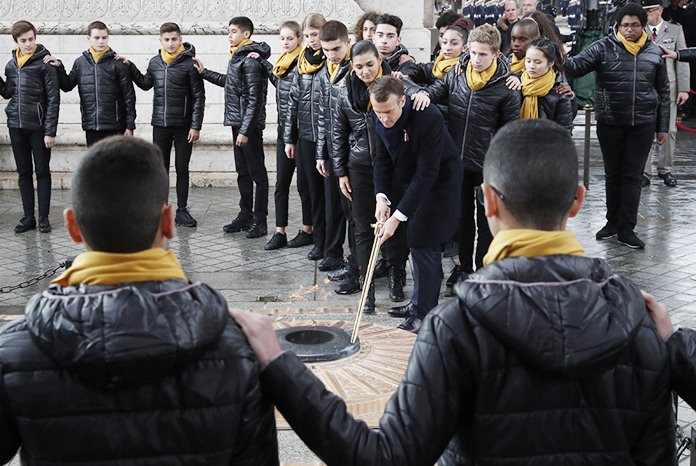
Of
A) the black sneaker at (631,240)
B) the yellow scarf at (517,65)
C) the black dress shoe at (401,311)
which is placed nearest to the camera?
the black dress shoe at (401,311)

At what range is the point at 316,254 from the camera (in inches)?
316

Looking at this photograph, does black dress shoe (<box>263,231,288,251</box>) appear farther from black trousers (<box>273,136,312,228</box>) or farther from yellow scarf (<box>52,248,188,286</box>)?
yellow scarf (<box>52,248,188,286</box>)

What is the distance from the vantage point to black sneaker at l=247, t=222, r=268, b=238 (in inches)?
348

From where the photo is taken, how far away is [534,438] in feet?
7.06

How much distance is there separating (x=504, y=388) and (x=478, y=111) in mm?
5042

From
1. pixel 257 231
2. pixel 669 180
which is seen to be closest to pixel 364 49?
pixel 257 231

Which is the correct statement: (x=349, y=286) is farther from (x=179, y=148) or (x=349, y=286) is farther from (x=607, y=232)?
(x=179, y=148)

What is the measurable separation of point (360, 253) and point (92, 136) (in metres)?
3.91

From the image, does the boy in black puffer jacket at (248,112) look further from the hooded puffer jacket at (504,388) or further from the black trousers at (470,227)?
the hooded puffer jacket at (504,388)

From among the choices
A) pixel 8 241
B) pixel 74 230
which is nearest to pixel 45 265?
pixel 8 241

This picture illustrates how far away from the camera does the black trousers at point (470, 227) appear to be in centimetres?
708

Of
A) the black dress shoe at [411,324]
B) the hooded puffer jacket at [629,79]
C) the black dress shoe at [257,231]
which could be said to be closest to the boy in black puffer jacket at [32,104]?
the black dress shoe at [257,231]

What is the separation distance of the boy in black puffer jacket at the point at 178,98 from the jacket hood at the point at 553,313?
7355 millimetres

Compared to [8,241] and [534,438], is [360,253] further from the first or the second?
[534,438]
